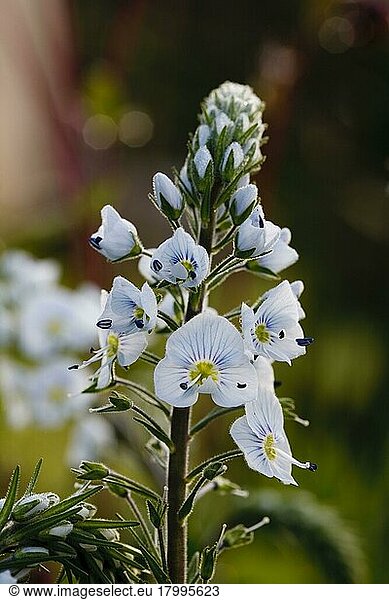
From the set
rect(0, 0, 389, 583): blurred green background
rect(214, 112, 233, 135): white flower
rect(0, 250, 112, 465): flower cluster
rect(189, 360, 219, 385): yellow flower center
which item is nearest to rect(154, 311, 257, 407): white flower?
rect(189, 360, 219, 385): yellow flower center

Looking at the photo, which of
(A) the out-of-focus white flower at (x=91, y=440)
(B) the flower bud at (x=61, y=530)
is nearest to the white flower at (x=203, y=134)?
(B) the flower bud at (x=61, y=530)

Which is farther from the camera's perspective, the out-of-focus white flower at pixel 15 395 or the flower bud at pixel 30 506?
the out-of-focus white flower at pixel 15 395

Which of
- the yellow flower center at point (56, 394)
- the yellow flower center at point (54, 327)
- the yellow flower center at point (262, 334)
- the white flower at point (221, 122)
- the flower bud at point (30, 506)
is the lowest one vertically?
the yellow flower center at point (56, 394)

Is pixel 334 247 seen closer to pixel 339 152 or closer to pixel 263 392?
pixel 339 152

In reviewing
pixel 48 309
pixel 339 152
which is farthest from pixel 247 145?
pixel 339 152

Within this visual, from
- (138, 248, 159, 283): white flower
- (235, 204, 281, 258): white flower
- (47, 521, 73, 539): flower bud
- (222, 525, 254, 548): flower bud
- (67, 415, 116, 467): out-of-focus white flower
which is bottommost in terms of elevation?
(67, 415, 116, 467): out-of-focus white flower

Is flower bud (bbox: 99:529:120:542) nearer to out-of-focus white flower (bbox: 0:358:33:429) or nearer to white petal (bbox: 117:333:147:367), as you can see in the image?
white petal (bbox: 117:333:147:367)

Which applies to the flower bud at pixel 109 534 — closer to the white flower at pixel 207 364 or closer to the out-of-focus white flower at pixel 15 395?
the white flower at pixel 207 364
